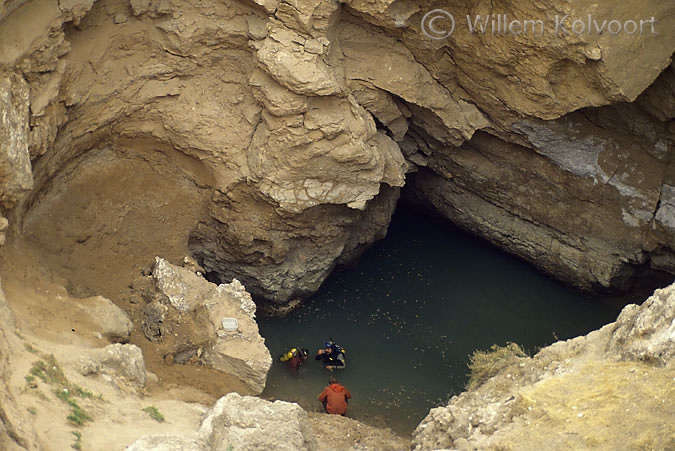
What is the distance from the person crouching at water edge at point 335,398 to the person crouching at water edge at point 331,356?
0.86m

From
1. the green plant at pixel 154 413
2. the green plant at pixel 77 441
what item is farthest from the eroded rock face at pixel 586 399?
the green plant at pixel 77 441

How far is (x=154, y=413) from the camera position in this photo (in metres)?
8.27

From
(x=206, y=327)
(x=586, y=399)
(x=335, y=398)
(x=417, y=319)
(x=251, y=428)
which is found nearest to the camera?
(x=586, y=399)

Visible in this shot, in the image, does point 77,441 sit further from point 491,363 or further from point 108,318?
point 491,363

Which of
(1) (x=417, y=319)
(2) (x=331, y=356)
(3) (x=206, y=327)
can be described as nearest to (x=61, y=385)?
(3) (x=206, y=327)

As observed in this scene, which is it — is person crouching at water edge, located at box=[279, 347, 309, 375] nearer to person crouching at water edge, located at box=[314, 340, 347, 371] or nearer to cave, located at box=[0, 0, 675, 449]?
person crouching at water edge, located at box=[314, 340, 347, 371]

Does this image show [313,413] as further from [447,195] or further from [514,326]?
[447,195]

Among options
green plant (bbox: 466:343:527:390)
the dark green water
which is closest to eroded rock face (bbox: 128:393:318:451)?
green plant (bbox: 466:343:527:390)

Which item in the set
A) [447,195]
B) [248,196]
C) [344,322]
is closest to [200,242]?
[248,196]

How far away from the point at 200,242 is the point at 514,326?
5.57 m

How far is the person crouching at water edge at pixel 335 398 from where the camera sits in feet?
39.4

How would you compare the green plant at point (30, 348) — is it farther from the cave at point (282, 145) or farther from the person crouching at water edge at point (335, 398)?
the person crouching at water edge at point (335, 398)

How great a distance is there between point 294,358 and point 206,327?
239 centimetres

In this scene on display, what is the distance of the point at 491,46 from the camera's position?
1173 centimetres
